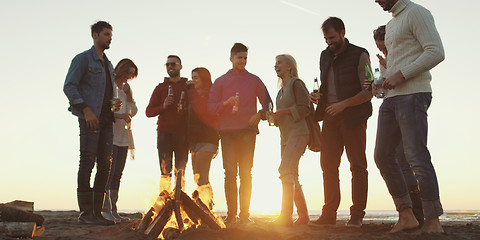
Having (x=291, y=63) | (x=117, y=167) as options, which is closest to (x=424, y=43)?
(x=291, y=63)

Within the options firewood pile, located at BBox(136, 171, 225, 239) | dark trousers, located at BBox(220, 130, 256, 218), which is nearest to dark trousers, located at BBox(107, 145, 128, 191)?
dark trousers, located at BBox(220, 130, 256, 218)

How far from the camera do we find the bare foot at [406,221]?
4.55m

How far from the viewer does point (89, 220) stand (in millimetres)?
5715

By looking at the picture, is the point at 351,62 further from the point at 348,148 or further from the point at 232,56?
the point at 232,56

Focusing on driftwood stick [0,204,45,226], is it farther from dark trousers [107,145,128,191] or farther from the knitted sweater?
the knitted sweater

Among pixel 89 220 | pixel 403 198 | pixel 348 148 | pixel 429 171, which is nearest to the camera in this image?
pixel 429 171

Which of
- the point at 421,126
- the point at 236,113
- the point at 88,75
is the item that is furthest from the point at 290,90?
the point at 88,75

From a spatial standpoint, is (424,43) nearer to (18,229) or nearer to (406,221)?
(406,221)

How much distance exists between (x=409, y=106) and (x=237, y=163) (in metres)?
2.98

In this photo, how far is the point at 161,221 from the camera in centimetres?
466

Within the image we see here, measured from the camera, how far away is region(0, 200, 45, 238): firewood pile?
428 cm

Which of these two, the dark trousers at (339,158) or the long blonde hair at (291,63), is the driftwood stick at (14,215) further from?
the long blonde hair at (291,63)

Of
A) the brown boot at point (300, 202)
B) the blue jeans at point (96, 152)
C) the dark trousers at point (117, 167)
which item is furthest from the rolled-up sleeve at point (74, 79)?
the brown boot at point (300, 202)

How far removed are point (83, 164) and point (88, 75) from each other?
131cm
